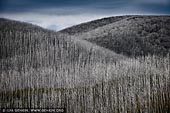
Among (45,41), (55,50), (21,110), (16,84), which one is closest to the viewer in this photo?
(21,110)

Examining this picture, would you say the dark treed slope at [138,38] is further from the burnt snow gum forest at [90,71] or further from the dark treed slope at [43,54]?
the dark treed slope at [43,54]

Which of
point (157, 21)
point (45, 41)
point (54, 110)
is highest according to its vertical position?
point (157, 21)

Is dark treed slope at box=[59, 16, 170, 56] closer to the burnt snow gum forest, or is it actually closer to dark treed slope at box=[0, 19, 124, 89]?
the burnt snow gum forest

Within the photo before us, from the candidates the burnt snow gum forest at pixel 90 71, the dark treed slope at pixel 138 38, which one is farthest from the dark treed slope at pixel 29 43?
the dark treed slope at pixel 138 38

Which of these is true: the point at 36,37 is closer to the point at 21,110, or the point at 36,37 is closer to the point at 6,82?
the point at 6,82

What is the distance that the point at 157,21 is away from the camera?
3181 centimetres

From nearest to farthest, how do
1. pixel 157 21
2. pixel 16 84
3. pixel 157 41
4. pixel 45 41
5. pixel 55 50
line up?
pixel 16 84 → pixel 55 50 → pixel 45 41 → pixel 157 41 → pixel 157 21

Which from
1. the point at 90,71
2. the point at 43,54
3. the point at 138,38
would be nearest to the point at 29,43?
the point at 43,54

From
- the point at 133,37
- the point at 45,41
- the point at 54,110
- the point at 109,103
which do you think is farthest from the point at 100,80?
the point at 133,37

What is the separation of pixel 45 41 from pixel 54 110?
1388 centimetres

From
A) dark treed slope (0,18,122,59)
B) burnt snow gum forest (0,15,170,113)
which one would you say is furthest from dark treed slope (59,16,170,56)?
dark treed slope (0,18,122,59)

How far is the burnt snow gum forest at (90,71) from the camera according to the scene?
7023 millimetres

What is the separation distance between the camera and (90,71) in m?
11.4

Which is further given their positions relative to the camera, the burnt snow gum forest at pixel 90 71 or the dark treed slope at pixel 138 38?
the dark treed slope at pixel 138 38
